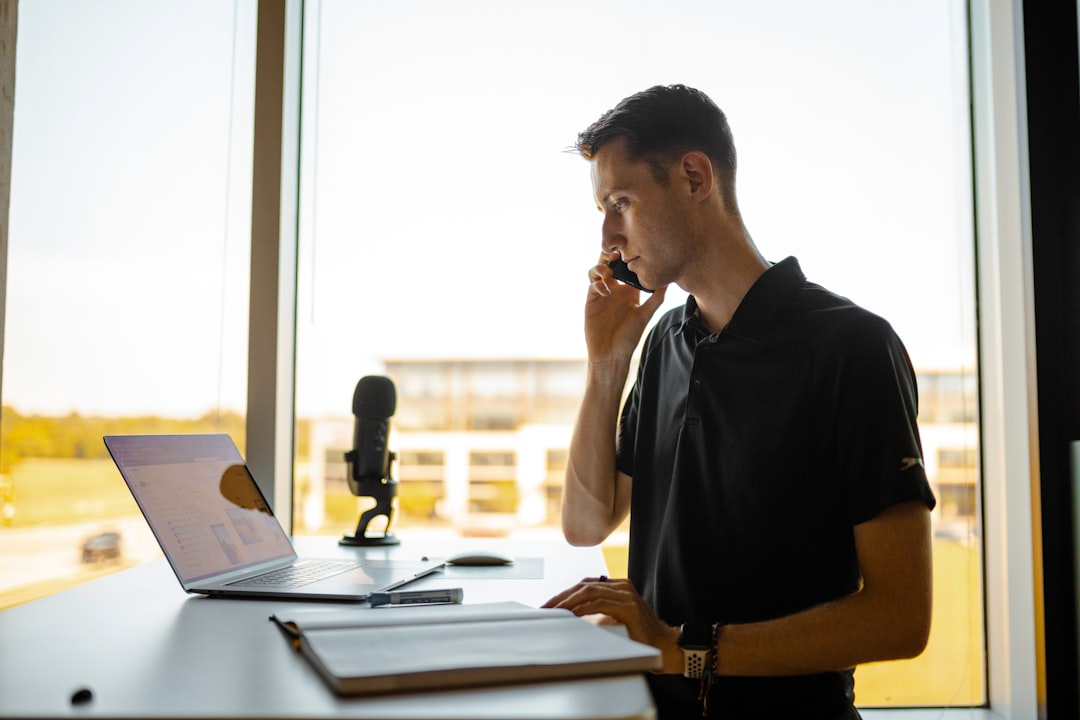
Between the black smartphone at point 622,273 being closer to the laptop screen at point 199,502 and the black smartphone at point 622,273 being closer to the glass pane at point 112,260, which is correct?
the laptop screen at point 199,502

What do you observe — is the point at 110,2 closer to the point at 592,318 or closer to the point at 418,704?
the point at 592,318

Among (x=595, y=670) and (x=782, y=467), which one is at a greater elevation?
(x=782, y=467)

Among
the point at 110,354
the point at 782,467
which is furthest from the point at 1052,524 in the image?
the point at 110,354

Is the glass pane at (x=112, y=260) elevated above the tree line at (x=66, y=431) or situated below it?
above

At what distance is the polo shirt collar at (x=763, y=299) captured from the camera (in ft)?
4.64

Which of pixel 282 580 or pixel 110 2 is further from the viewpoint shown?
pixel 110 2

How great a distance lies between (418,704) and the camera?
67 cm

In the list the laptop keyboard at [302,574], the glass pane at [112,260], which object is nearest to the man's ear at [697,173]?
the laptop keyboard at [302,574]

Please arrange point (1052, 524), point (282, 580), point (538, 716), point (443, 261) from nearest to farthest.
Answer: point (538, 716)
point (282, 580)
point (1052, 524)
point (443, 261)

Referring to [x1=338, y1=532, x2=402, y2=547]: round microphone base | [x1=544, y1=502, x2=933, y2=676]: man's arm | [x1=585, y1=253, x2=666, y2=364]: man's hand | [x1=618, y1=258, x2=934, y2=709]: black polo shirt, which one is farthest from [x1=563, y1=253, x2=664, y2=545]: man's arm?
[x1=544, y1=502, x2=933, y2=676]: man's arm

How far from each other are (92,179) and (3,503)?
63cm

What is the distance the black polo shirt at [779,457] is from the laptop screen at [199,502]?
2.34 feet

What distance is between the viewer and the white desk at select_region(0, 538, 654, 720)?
0.67 meters

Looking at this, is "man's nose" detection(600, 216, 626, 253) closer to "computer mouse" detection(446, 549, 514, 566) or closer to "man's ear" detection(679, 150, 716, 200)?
"man's ear" detection(679, 150, 716, 200)
